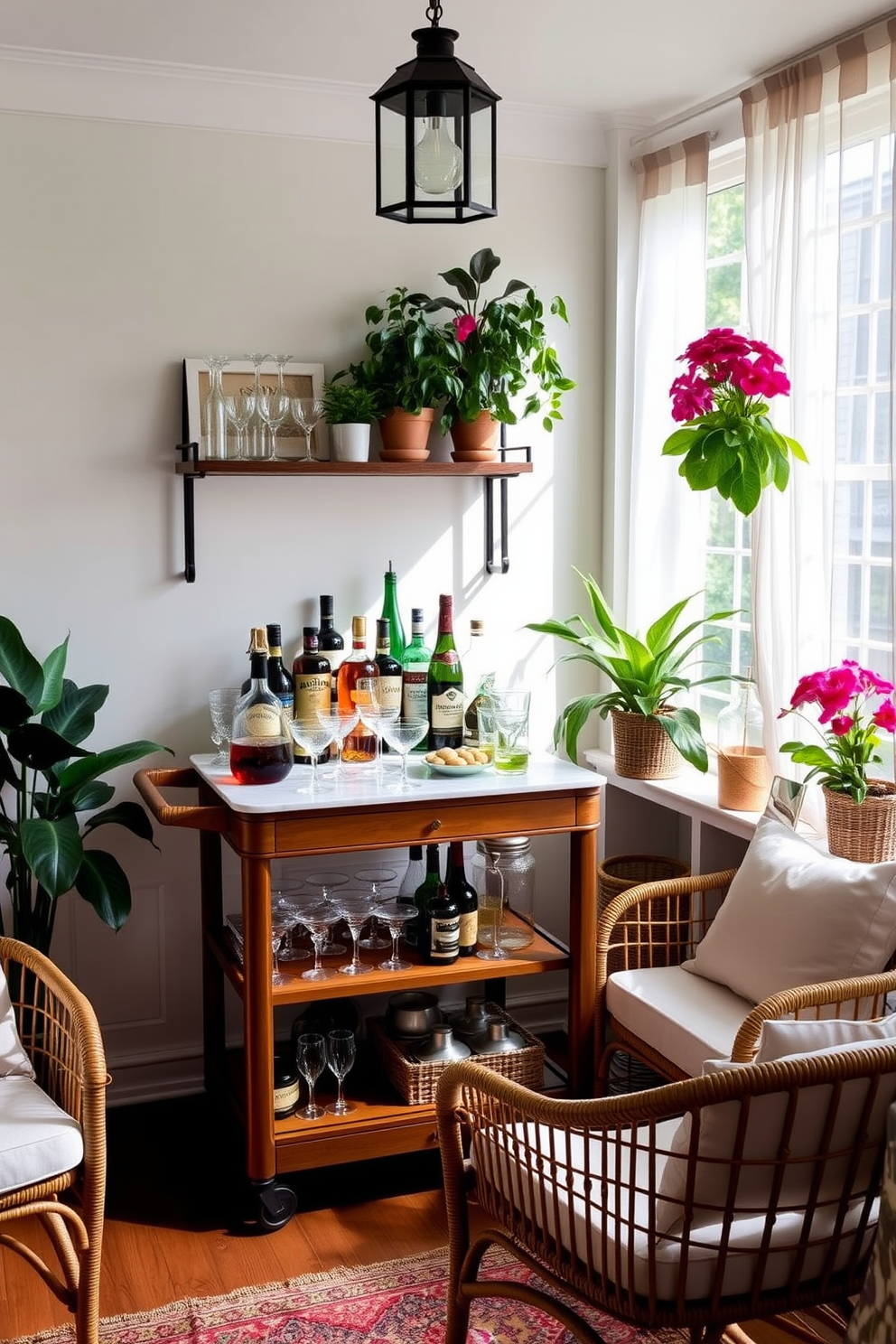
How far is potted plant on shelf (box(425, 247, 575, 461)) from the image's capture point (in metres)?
3.23

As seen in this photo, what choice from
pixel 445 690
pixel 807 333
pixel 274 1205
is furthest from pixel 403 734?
pixel 807 333

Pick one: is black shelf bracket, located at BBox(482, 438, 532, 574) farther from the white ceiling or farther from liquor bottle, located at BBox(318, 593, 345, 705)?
the white ceiling

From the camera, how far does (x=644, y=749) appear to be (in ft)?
10.7

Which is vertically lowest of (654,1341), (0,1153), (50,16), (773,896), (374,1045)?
(654,1341)

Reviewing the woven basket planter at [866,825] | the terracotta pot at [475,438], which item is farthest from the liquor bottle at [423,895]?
the terracotta pot at [475,438]

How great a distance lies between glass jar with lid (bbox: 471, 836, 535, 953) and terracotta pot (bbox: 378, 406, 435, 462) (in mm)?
977

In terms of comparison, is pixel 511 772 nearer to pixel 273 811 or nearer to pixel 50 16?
pixel 273 811

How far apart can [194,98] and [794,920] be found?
2340 mm

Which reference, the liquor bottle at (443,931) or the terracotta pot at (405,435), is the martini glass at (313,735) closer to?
the liquor bottle at (443,931)

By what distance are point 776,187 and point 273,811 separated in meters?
1.81

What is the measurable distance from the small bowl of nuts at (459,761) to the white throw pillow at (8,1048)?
3.31ft

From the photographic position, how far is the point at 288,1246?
2.66 m

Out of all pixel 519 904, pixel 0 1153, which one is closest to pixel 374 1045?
pixel 519 904

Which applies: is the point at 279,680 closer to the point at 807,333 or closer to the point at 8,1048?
the point at 8,1048
